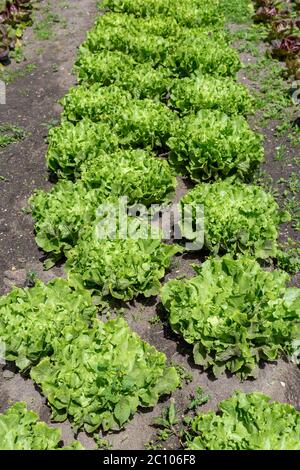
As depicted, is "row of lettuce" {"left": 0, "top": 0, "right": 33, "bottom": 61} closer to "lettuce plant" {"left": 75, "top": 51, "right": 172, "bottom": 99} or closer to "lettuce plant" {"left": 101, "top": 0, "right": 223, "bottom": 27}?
"lettuce plant" {"left": 101, "top": 0, "right": 223, "bottom": 27}

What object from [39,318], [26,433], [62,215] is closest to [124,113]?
[62,215]

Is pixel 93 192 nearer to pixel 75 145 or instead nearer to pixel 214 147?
pixel 75 145

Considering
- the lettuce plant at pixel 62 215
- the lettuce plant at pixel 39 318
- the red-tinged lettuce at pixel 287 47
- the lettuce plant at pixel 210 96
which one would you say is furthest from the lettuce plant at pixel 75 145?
the red-tinged lettuce at pixel 287 47

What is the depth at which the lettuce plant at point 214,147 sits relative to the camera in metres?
8.45

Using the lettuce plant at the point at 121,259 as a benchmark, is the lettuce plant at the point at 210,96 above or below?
above

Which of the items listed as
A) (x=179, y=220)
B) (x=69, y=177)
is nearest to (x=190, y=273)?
(x=179, y=220)

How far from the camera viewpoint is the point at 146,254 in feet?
22.7

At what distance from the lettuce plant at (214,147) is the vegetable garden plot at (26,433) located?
15.1 ft

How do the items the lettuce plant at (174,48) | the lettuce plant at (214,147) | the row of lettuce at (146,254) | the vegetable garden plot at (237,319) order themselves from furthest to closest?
the lettuce plant at (174,48), the lettuce plant at (214,147), the vegetable garden plot at (237,319), the row of lettuce at (146,254)

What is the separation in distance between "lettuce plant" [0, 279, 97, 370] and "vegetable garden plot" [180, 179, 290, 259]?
188cm

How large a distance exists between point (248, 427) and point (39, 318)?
2545 mm

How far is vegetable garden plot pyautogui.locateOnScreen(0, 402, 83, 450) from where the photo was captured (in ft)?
17.2

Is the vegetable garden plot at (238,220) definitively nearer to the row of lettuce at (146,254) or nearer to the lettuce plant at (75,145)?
the row of lettuce at (146,254)

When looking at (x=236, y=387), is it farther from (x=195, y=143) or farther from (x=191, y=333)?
(x=195, y=143)
